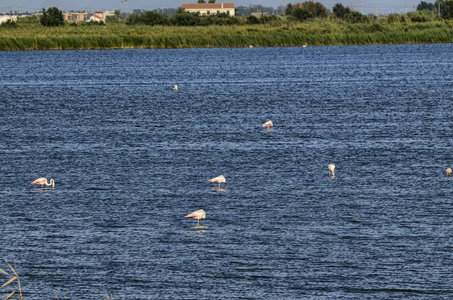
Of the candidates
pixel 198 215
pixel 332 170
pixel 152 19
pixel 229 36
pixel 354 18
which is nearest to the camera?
pixel 198 215

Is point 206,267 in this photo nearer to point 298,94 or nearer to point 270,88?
point 298,94

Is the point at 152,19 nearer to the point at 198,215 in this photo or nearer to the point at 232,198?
the point at 232,198

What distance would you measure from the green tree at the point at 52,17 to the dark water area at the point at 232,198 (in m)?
108

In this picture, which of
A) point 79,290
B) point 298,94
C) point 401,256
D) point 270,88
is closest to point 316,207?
point 401,256

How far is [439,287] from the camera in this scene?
17016 mm

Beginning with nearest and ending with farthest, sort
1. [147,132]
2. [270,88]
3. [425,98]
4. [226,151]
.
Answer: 1. [226,151]
2. [147,132]
3. [425,98]
4. [270,88]

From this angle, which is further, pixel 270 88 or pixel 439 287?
pixel 270 88

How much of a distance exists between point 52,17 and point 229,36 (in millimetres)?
49635

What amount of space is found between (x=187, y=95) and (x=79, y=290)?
45230 mm

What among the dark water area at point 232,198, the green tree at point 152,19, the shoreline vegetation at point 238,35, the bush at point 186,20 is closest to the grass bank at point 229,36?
the shoreline vegetation at point 238,35

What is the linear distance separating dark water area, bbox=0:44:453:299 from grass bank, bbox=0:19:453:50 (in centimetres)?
6167

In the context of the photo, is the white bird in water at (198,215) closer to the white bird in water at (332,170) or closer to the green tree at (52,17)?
the white bird in water at (332,170)

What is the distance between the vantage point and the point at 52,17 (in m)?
164

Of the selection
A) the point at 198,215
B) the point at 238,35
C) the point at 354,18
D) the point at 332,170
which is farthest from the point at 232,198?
the point at 354,18
